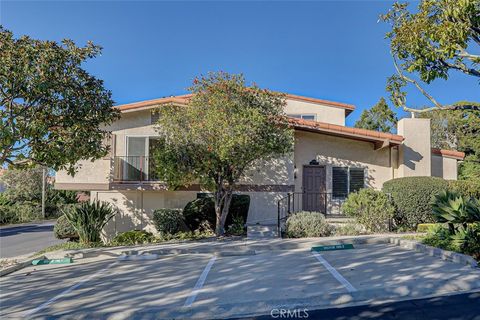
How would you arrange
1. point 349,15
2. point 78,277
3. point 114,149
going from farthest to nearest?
point 114,149 < point 349,15 < point 78,277

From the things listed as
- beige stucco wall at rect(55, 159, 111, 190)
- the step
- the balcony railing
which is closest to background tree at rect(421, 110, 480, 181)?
the step

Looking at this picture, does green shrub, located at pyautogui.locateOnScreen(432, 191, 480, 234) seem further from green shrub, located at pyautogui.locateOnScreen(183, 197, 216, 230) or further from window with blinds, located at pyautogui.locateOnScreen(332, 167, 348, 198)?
green shrub, located at pyautogui.locateOnScreen(183, 197, 216, 230)

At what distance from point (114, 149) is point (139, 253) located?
5638 millimetres

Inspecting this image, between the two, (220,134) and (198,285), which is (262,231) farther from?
(198,285)

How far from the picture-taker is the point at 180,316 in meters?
4.98

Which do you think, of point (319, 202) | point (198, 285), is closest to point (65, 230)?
point (198, 285)

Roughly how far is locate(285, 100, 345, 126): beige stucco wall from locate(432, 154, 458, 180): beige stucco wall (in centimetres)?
487

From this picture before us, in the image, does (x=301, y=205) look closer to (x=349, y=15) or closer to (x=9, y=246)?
(x=349, y=15)

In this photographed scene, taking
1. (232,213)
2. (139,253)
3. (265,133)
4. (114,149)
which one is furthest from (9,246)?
(265,133)

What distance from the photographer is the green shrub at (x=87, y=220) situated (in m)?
11.1

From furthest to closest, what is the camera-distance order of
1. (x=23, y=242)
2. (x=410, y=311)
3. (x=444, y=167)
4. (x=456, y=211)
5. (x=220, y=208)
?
(x=23, y=242) < (x=444, y=167) < (x=220, y=208) < (x=456, y=211) < (x=410, y=311)

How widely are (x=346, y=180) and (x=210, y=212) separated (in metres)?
6.24

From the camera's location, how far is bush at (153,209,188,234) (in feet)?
40.2

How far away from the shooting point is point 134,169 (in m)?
13.2
